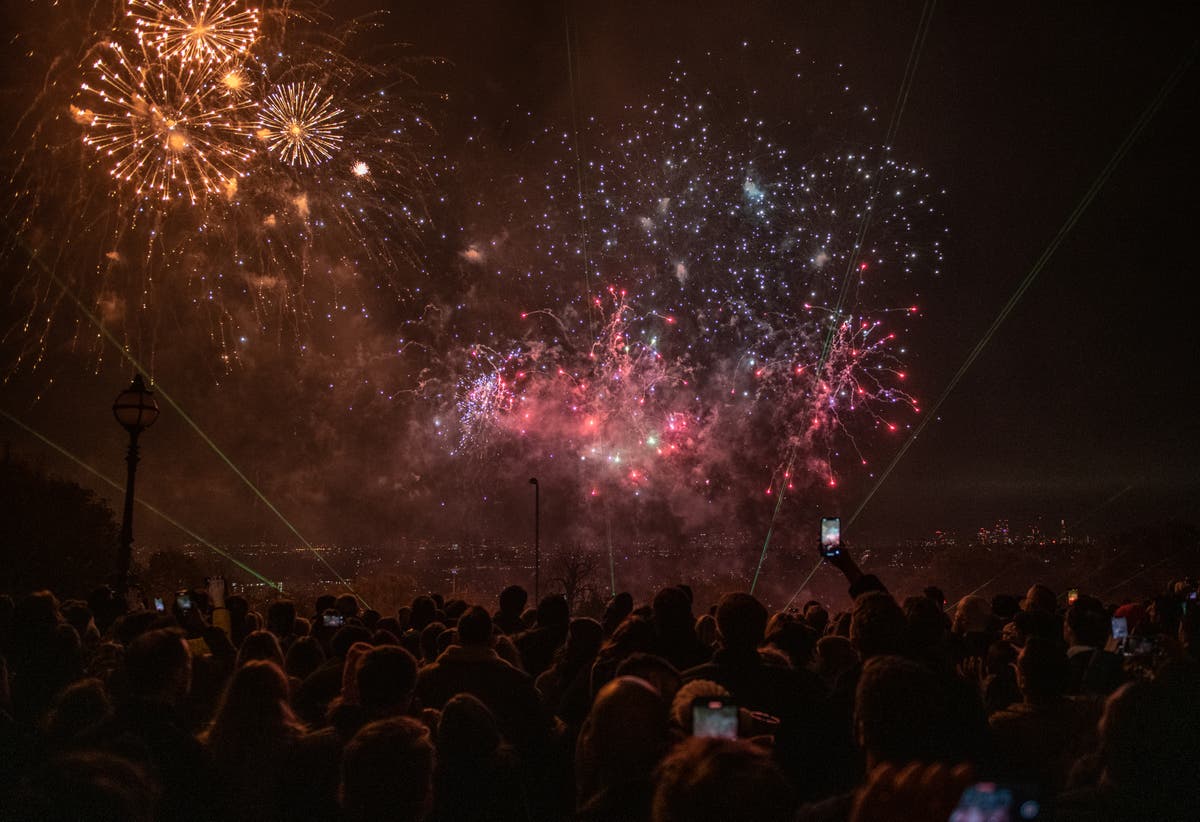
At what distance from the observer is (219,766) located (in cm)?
387

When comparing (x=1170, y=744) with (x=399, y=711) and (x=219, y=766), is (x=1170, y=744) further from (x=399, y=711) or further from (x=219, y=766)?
(x=219, y=766)

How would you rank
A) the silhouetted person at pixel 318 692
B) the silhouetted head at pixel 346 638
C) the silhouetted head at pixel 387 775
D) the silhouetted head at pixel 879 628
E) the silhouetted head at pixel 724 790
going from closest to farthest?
the silhouetted head at pixel 724 790 → the silhouetted head at pixel 387 775 → the silhouetted head at pixel 879 628 → the silhouetted person at pixel 318 692 → the silhouetted head at pixel 346 638

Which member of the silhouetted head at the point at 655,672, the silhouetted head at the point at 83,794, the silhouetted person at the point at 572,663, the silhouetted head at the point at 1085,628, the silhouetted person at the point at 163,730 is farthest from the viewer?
the silhouetted head at the point at 1085,628

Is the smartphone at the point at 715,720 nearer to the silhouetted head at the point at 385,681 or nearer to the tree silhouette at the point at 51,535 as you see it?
the silhouetted head at the point at 385,681

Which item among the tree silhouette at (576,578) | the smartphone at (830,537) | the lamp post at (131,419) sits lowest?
the tree silhouette at (576,578)

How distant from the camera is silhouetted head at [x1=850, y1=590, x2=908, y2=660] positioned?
473cm

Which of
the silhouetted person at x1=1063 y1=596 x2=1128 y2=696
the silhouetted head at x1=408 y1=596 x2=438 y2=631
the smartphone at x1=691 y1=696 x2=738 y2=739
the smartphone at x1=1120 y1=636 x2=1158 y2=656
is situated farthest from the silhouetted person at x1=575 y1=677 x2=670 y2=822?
the silhouetted head at x1=408 y1=596 x2=438 y2=631

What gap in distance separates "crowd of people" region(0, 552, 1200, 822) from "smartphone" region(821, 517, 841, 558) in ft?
1.03

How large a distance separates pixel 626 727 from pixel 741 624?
5.13ft

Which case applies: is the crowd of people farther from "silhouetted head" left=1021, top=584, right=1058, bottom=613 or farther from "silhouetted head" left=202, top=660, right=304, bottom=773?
"silhouetted head" left=1021, top=584, right=1058, bottom=613

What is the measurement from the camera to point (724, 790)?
7.57 ft

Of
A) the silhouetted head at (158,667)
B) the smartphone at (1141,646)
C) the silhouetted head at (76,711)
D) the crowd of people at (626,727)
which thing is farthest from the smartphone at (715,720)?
the smartphone at (1141,646)

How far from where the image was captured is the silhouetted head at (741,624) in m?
4.73

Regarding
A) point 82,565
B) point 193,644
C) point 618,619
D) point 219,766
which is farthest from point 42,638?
point 82,565
